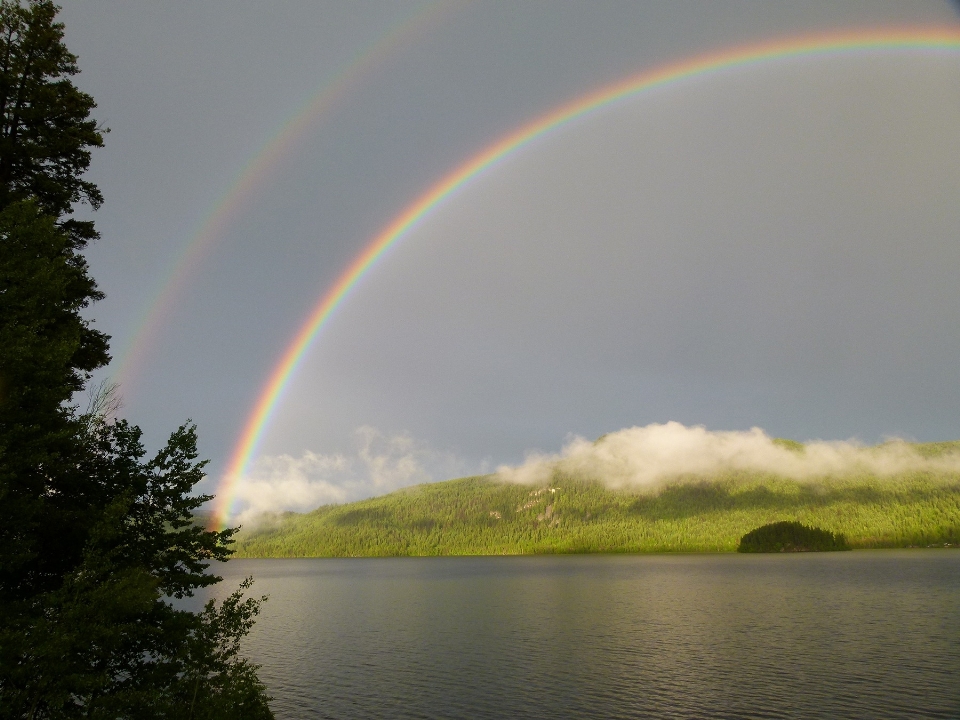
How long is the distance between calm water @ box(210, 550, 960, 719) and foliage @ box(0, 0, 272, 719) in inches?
Result: 1222

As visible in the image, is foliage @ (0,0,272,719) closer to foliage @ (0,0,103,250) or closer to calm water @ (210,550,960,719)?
foliage @ (0,0,103,250)

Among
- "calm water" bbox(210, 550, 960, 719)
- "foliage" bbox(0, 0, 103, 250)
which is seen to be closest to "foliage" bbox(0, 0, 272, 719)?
"foliage" bbox(0, 0, 103, 250)

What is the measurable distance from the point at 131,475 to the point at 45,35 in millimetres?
20601

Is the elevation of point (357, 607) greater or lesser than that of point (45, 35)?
lesser

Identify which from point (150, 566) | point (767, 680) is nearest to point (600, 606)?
point (767, 680)

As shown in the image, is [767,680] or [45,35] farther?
[767,680]

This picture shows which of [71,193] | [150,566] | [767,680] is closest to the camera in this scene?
[150,566]

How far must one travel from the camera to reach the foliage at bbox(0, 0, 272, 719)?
1892 cm

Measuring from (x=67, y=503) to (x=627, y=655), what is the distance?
62907 millimetres

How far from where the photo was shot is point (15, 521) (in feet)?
62.7

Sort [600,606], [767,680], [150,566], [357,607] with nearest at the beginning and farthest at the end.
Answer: [150,566], [767,680], [600,606], [357,607]

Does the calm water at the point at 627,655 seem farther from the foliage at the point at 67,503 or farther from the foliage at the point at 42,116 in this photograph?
the foliage at the point at 42,116

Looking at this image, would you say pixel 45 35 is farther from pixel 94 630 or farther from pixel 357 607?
pixel 357 607

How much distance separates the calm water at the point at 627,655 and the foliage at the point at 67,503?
31.0 metres
